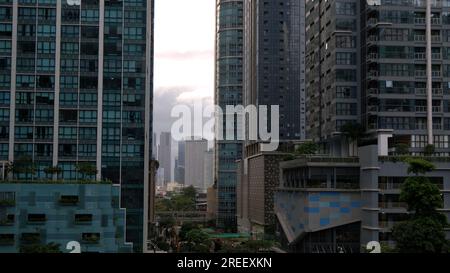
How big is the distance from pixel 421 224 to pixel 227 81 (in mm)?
19300

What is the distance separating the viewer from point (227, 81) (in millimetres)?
29172

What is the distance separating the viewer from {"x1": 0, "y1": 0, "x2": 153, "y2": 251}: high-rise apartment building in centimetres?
A: 1755

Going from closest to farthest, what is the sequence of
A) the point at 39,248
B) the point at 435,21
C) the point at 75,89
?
the point at 39,248 < the point at 435,21 < the point at 75,89

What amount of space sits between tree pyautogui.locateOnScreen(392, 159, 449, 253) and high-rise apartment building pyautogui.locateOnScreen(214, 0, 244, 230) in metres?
17.2

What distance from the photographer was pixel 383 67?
48.6 feet

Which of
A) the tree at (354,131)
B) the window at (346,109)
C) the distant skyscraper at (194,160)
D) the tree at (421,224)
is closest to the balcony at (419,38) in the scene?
the window at (346,109)

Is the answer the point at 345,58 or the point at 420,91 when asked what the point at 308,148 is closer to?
the point at 345,58

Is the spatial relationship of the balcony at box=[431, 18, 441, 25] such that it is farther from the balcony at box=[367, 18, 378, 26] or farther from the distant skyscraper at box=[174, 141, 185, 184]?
the distant skyscraper at box=[174, 141, 185, 184]

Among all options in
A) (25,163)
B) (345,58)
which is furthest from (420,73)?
(25,163)

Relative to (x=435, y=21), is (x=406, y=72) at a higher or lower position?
lower

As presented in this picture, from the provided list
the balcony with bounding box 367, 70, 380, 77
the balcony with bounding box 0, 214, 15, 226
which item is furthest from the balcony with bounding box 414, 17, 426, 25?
the balcony with bounding box 0, 214, 15, 226
